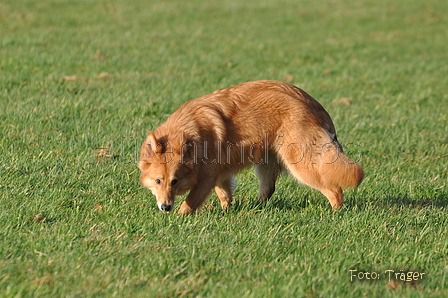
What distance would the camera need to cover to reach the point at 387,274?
481cm

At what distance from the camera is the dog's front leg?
589cm

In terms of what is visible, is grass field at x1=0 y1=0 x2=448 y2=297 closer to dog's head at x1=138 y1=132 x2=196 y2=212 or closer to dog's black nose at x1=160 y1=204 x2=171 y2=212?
dog's black nose at x1=160 y1=204 x2=171 y2=212

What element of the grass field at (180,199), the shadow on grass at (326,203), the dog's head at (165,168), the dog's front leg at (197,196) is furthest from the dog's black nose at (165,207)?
the shadow on grass at (326,203)

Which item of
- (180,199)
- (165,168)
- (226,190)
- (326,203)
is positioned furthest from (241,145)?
(326,203)

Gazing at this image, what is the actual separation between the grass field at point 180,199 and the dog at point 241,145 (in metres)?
0.31

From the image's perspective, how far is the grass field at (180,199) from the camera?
459 centimetres

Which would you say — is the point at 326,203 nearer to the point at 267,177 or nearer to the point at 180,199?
the point at 267,177

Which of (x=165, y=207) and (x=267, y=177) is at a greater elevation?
(x=165, y=207)

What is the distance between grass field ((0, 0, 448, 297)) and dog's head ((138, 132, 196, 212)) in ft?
0.75

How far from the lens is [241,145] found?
6090 millimetres

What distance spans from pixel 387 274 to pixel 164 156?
2.44 meters

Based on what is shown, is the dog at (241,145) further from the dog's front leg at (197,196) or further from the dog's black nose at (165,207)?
the dog's black nose at (165,207)

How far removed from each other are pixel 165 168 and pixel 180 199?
2.99 feet

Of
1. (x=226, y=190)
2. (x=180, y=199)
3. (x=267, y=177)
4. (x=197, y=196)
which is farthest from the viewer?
(x=267, y=177)
